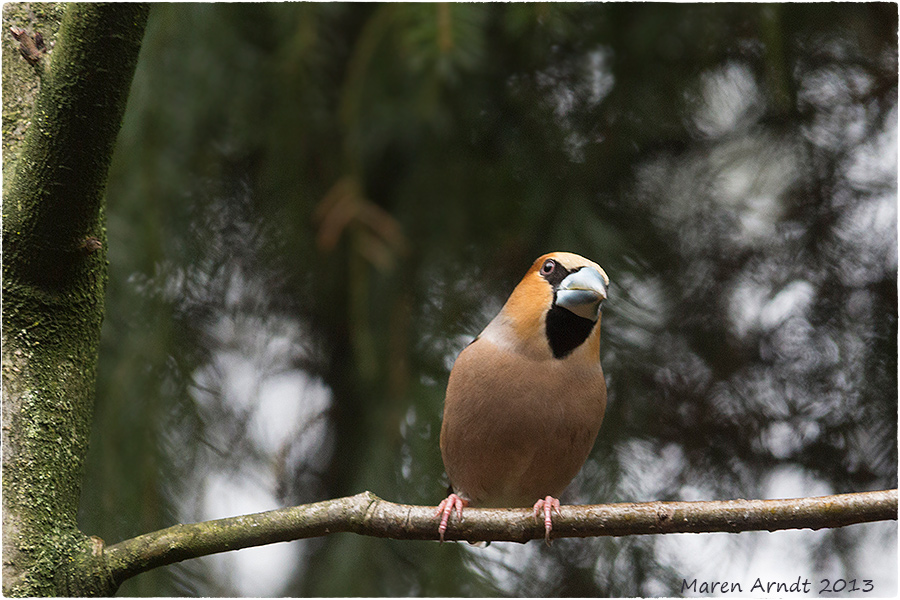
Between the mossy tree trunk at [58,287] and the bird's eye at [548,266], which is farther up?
the bird's eye at [548,266]

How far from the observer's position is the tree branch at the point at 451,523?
1.73m

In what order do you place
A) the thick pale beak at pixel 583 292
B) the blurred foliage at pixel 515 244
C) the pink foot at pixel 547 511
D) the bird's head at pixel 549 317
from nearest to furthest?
1. the pink foot at pixel 547 511
2. the thick pale beak at pixel 583 292
3. the bird's head at pixel 549 317
4. the blurred foliage at pixel 515 244

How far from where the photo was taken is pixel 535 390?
256 cm

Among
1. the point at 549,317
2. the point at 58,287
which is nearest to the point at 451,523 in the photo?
the point at 549,317

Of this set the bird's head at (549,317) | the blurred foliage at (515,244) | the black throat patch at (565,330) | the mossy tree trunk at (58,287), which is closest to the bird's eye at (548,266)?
the bird's head at (549,317)

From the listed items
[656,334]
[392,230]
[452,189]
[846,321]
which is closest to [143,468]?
[392,230]

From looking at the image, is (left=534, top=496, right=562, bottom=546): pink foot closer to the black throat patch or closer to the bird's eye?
the black throat patch

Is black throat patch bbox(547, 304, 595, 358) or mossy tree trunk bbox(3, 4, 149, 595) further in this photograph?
black throat patch bbox(547, 304, 595, 358)

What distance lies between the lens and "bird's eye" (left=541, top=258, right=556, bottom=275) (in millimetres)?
2537

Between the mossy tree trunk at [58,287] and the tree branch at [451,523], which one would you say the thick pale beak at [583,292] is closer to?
the tree branch at [451,523]

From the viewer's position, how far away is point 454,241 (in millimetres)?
3309

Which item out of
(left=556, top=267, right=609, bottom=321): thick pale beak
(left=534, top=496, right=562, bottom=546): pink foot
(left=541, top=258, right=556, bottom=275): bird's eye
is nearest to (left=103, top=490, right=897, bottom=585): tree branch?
(left=534, top=496, right=562, bottom=546): pink foot

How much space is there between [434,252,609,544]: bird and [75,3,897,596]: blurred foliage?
1.68 ft

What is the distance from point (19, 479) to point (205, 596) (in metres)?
1.49
